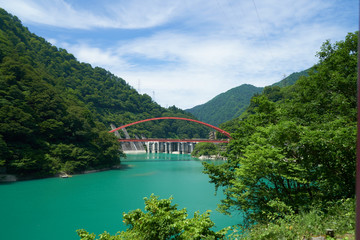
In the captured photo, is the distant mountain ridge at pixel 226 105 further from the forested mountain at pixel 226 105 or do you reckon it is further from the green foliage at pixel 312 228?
the green foliage at pixel 312 228

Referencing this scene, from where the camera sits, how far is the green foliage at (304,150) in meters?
4.76

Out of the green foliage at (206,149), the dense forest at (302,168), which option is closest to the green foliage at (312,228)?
the dense forest at (302,168)

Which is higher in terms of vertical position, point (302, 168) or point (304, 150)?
point (304, 150)

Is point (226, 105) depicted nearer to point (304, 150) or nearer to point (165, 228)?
point (304, 150)

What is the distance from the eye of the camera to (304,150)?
508 cm

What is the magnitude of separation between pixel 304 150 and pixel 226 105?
429 feet

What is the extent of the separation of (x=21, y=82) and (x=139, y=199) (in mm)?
17934

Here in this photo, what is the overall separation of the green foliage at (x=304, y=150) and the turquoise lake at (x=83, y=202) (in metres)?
4.06

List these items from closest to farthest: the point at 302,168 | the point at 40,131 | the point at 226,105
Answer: the point at 302,168 < the point at 40,131 < the point at 226,105

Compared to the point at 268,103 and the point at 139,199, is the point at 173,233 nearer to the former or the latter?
the point at 268,103

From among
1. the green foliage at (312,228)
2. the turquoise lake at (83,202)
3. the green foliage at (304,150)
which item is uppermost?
the green foliage at (304,150)

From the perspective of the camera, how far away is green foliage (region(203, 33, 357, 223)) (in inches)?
187

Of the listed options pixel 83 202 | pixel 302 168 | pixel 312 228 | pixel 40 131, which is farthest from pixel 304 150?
pixel 40 131

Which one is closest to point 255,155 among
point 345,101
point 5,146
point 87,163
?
A: point 345,101
